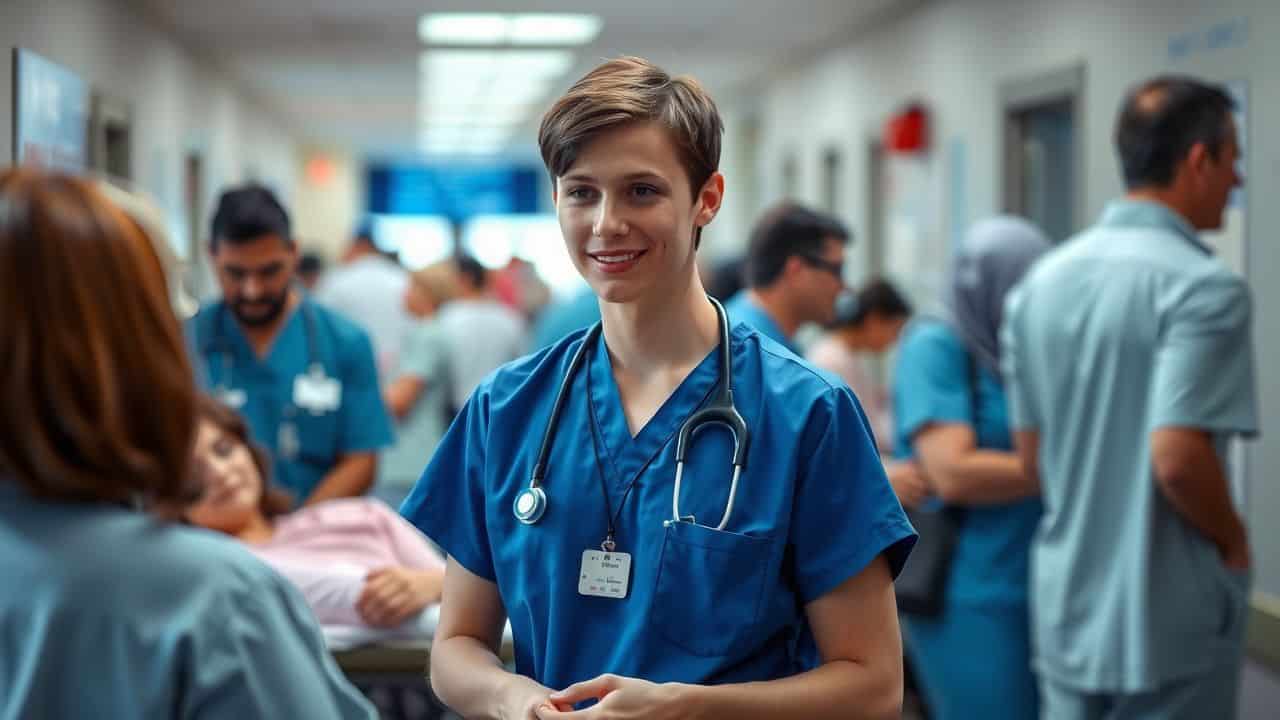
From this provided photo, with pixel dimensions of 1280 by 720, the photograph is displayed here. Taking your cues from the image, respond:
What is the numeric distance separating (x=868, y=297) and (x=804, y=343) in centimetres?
98

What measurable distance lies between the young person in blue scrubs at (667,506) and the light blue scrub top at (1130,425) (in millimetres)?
1214

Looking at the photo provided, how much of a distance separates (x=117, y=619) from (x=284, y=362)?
2226 mm

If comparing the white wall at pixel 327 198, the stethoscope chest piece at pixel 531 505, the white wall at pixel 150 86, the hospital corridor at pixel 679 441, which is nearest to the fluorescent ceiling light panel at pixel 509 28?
the white wall at pixel 150 86

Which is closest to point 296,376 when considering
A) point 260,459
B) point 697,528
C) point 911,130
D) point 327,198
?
point 260,459

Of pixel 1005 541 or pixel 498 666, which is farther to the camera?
pixel 1005 541

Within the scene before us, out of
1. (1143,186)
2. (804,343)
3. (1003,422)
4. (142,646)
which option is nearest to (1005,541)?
(1003,422)

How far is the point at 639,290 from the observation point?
5.05 feet

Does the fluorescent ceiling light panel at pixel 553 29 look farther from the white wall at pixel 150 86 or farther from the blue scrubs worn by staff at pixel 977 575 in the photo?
the blue scrubs worn by staff at pixel 977 575

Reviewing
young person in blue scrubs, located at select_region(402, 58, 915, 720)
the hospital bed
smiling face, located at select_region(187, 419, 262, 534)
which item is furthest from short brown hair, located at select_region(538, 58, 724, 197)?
smiling face, located at select_region(187, 419, 262, 534)

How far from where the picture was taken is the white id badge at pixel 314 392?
128 inches

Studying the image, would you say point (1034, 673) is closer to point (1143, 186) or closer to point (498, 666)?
point (1143, 186)

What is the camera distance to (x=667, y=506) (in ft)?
4.94

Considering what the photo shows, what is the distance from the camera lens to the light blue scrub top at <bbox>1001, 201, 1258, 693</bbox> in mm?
2479

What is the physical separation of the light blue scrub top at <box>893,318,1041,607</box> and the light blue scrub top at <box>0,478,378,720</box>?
2149 mm
